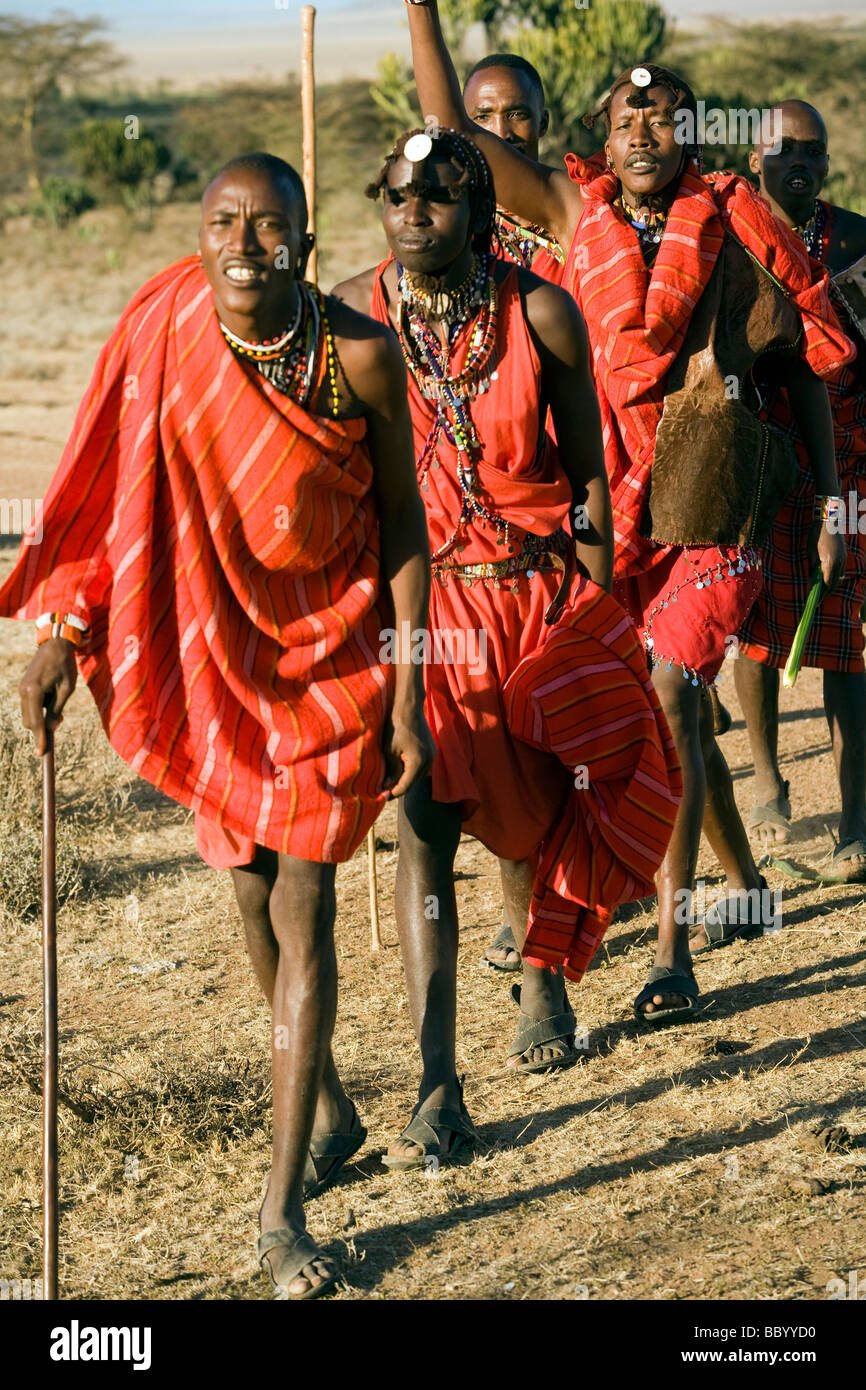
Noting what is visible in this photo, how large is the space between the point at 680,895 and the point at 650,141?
6.39 feet

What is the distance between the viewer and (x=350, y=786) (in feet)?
10.6

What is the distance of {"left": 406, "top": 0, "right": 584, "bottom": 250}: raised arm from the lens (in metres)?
4.21

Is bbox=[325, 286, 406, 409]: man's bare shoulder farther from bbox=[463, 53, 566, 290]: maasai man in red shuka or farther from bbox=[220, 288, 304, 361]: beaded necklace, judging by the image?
bbox=[463, 53, 566, 290]: maasai man in red shuka

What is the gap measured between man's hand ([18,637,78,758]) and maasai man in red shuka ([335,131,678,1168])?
93 cm

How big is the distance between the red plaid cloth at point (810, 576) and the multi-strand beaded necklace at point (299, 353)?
2.68 meters

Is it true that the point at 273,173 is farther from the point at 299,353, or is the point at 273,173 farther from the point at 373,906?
the point at 373,906

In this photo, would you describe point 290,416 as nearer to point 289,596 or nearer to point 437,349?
point 289,596

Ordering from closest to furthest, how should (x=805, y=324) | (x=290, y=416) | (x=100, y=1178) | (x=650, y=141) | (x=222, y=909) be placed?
(x=290, y=416) < (x=100, y=1178) < (x=650, y=141) < (x=805, y=324) < (x=222, y=909)

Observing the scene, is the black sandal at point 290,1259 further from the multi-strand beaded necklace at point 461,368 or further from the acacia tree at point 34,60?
the acacia tree at point 34,60

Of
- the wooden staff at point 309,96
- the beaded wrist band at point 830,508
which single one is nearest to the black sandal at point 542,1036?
the beaded wrist band at point 830,508

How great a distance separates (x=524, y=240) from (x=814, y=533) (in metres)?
1.36

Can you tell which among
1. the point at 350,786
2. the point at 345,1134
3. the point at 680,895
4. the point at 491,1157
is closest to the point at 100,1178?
the point at 345,1134

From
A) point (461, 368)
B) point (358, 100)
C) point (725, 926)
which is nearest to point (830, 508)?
point (725, 926)

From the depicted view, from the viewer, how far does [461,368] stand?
12.1ft
